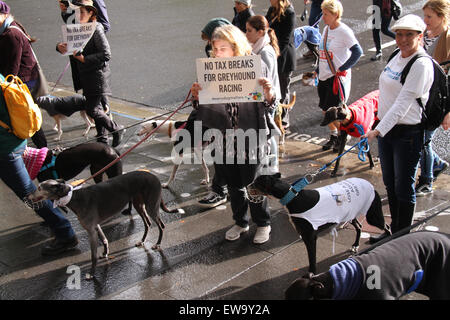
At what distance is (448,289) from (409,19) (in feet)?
7.13

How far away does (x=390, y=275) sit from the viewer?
3.03 meters

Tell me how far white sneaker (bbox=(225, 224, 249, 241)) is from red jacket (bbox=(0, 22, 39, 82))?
127 inches

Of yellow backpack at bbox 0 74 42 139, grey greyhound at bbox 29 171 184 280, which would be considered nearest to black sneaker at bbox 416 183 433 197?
grey greyhound at bbox 29 171 184 280

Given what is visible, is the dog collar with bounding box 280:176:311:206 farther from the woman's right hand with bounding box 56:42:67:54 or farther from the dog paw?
the woman's right hand with bounding box 56:42:67:54

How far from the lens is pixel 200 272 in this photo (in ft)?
14.9

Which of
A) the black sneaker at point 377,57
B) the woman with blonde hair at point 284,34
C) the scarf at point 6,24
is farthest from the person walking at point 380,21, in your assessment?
the scarf at point 6,24

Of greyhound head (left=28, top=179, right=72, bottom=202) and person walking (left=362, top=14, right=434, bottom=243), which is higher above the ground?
person walking (left=362, top=14, right=434, bottom=243)

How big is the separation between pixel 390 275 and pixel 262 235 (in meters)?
1.99

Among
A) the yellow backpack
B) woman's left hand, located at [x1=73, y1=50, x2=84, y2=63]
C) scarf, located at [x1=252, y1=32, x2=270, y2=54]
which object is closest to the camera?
the yellow backpack

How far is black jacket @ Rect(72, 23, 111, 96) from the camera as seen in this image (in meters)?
6.73

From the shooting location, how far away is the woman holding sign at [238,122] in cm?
445

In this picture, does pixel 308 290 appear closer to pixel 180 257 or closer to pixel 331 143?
pixel 180 257

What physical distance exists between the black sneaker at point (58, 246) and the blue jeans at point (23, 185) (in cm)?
4
